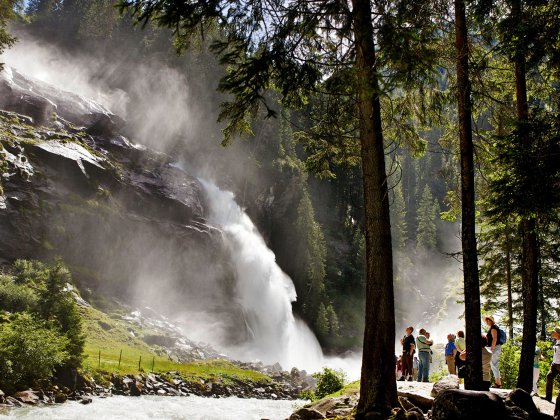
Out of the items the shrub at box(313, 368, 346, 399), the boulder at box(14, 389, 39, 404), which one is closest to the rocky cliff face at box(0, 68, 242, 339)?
the boulder at box(14, 389, 39, 404)

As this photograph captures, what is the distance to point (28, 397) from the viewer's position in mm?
18484

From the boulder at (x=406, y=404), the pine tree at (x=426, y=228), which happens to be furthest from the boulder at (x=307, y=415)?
the pine tree at (x=426, y=228)

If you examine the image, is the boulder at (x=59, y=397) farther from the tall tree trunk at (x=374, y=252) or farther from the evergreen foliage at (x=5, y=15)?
the tall tree trunk at (x=374, y=252)

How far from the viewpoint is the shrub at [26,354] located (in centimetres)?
1869

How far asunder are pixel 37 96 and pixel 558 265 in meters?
55.6

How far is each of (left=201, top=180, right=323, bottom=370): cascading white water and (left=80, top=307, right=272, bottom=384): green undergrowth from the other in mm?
11266

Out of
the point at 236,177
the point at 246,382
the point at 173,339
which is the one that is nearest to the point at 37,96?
the point at 236,177

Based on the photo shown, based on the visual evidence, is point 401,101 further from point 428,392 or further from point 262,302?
point 262,302

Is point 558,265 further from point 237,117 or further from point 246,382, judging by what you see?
point 246,382

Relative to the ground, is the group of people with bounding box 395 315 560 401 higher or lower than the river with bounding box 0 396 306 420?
higher

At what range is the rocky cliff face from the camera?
43.4 metres

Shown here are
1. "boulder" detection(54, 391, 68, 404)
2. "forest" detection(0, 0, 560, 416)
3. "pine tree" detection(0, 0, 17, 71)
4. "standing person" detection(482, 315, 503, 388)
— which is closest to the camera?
"forest" detection(0, 0, 560, 416)

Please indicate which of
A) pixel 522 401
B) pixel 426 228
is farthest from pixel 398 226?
pixel 522 401

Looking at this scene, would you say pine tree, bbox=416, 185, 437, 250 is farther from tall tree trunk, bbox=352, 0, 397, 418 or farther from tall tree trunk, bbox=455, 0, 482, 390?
tall tree trunk, bbox=352, 0, 397, 418
